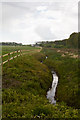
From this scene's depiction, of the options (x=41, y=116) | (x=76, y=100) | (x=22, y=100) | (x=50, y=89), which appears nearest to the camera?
(x=41, y=116)

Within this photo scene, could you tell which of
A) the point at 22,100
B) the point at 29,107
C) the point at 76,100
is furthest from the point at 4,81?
the point at 76,100

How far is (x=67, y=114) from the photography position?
964cm

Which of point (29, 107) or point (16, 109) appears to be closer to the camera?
point (16, 109)

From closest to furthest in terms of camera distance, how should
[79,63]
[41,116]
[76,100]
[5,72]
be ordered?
1. [41,116]
2. [76,100]
3. [5,72]
4. [79,63]

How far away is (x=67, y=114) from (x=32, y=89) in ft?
19.1

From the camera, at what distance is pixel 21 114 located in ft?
28.5

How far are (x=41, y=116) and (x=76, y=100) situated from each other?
656 centimetres

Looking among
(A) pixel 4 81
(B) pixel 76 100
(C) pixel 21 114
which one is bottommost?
(B) pixel 76 100

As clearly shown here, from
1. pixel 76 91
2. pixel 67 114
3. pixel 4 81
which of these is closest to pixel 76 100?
pixel 76 91

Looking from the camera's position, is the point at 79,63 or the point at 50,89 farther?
the point at 79,63

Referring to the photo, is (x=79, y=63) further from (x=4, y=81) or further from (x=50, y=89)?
(x=4, y=81)

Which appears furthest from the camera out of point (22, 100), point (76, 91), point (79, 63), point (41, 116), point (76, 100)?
point (79, 63)

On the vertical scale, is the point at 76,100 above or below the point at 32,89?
below

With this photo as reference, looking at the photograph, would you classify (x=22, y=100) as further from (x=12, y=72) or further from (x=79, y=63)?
(x=79, y=63)
